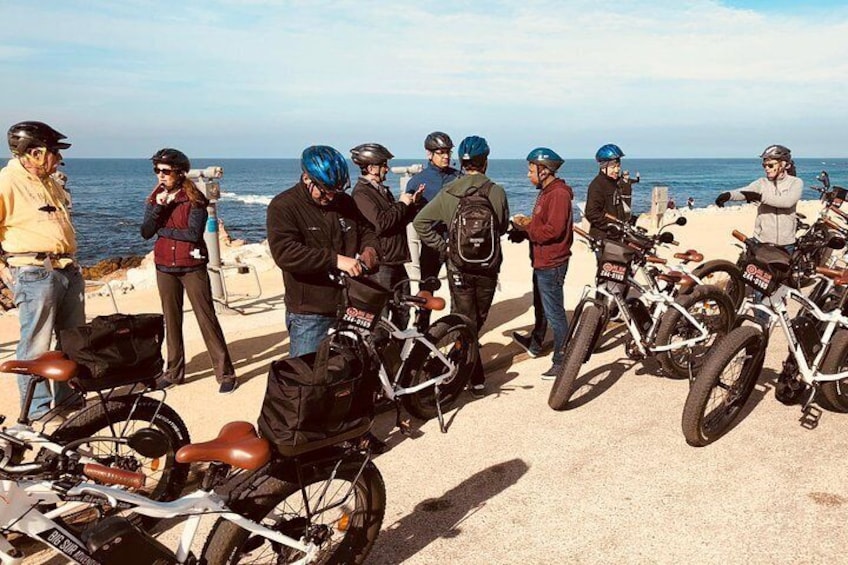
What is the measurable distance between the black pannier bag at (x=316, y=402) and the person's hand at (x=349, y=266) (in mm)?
978

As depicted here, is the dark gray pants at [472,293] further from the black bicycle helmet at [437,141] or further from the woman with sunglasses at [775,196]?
the woman with sunglasses at [775,196]

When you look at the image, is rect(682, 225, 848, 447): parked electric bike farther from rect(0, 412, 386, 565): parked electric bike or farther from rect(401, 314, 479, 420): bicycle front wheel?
rect(0, 412, 386, 565): parked electric bike

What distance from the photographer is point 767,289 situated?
448 centimetres

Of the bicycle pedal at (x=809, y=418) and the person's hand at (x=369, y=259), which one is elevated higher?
the person's hand at (x=369, y=259)

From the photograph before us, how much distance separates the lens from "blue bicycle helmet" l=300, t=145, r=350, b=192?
12.1 feet

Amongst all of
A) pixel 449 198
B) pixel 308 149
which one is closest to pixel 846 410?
pixel 449 198

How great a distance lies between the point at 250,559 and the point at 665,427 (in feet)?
10.4

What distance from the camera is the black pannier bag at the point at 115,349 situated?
3201 millimetres

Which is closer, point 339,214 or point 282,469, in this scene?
point 282,469

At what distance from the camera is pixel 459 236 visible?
4.99 meters

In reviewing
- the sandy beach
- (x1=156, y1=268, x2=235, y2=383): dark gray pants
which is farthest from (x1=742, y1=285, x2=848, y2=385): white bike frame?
(x1=156, y1=268, x2=235, y2=383): dark gray pants

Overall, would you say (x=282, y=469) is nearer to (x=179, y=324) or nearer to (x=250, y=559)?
(x=250, y=559)

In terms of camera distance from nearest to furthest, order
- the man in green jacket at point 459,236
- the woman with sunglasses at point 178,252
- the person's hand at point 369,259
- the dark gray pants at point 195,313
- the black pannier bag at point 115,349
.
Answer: the black pannier bag at point 115,349, the person's hand at point 369,259, the man in green jacket at point 459,236, the woman with sunglasses at point 178,252, the dark gray pants at point 195,313

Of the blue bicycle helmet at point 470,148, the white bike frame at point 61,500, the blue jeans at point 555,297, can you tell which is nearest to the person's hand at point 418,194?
the blue bicycle helmet at point 470,148
